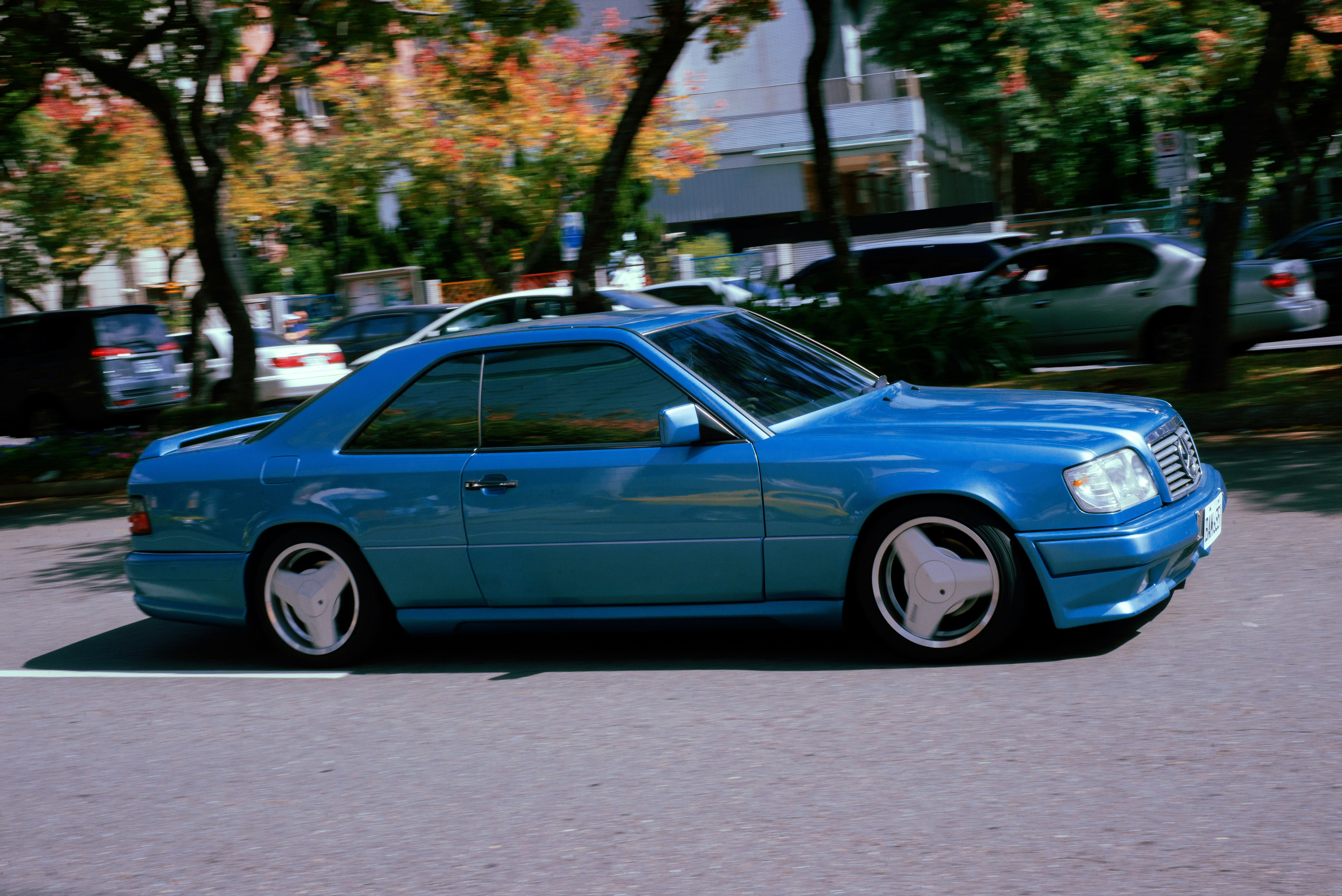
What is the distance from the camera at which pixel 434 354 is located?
242 inches

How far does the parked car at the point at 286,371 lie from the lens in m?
18.7

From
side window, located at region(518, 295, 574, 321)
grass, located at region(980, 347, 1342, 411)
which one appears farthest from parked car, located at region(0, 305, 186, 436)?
grass, located at region(980, 347, 1342, 411)

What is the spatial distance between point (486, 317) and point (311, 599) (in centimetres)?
1362

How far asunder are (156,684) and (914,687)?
348 centimetres

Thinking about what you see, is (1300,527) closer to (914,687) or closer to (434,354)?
(914,687)

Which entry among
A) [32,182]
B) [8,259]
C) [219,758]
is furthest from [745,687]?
[8,259]

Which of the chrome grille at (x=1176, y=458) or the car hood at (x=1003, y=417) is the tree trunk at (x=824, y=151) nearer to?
the car hood at (x=1003, y=417)

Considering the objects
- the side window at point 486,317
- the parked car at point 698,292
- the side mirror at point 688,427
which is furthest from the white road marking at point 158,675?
the parked car at point 698,292

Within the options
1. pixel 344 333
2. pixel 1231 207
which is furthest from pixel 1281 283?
pixel 344 333

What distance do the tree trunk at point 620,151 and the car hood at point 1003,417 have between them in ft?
24.1

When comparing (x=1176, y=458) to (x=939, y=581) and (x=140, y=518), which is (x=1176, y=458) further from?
(x=140, y=518)

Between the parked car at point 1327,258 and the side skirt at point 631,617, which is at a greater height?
the parked car at point 1327,258

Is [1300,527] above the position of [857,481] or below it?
below

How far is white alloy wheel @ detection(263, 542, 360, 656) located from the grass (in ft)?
20.9
